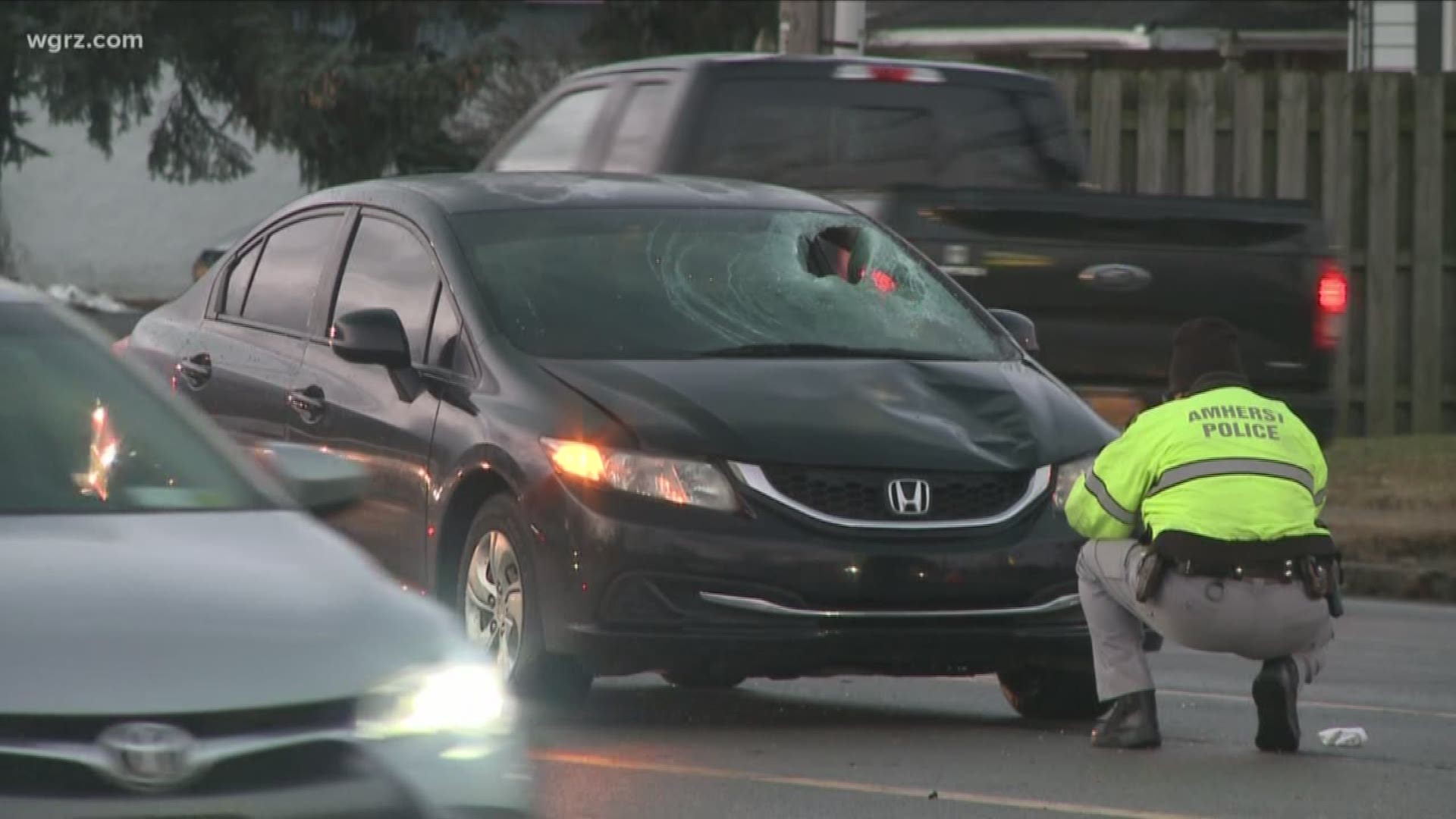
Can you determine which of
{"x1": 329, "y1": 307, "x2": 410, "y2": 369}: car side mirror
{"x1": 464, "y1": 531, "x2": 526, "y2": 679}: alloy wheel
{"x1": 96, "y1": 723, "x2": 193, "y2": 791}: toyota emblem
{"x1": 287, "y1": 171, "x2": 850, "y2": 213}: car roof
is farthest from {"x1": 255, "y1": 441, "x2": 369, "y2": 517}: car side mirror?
{"x1": 287, "y1": 171, "x2": 850, "y2": 213}: car roof

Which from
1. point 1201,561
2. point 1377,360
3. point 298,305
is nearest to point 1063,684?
point 1201,561

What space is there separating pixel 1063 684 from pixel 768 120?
5.50 metres

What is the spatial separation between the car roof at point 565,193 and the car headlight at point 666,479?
4.92 ft

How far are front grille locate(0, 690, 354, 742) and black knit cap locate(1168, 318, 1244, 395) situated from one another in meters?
4.68

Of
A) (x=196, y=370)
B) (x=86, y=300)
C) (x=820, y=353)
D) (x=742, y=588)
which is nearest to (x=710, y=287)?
(x=820, y=353)

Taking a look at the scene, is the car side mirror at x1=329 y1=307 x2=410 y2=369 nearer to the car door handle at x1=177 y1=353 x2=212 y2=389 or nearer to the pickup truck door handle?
the car door handle at x1=177 y1=353 x2=212 y2=389

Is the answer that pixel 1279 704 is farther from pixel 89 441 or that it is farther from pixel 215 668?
pixel 215 668

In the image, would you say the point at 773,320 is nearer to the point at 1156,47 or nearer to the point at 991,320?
the point at 991,320

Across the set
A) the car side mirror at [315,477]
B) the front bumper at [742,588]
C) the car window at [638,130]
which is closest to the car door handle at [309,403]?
the front bumper at [742,588]

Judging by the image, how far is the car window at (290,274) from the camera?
10461mm

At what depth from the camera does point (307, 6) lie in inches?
1192

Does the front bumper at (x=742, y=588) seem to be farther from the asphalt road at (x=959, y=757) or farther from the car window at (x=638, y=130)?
the car window at (x=638, y=130)

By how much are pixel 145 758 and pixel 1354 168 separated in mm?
15998

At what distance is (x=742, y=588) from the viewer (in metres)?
8.70
